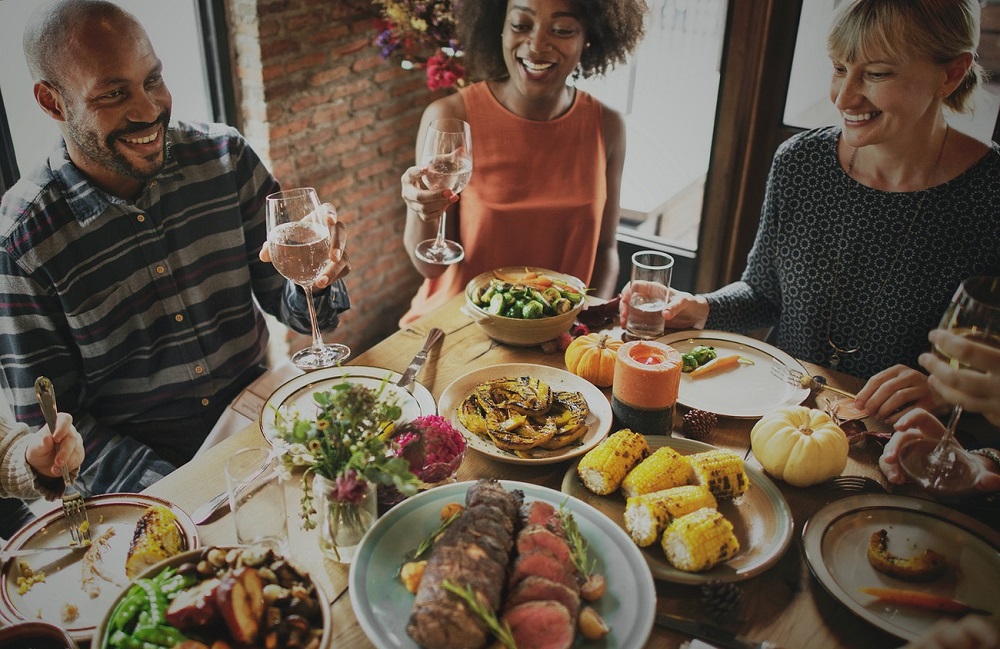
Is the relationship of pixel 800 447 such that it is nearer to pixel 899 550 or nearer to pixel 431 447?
pixel 899 550

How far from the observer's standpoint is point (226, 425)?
2012mm

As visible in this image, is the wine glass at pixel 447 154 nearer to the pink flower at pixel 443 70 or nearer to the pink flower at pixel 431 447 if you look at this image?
Result: the pink flower at pixel 431 447

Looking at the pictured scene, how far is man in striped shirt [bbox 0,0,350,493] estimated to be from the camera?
5.76ft

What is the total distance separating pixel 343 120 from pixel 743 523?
9.73 ft

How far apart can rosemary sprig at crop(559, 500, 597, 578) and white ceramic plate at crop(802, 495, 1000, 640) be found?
1.18 feet

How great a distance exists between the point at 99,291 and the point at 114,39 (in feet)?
1.98

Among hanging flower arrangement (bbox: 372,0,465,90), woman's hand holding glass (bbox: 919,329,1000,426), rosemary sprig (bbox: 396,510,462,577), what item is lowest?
rosemary sprig (bbox: 396,510,462,577)

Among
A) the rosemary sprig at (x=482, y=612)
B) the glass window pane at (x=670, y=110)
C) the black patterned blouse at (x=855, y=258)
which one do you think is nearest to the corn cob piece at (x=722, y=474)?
the rosemary sprig at (x=482, y=612)

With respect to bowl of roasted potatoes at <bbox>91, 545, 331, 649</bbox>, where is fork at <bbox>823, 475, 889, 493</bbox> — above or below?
below

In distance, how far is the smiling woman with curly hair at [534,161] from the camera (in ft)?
8.64

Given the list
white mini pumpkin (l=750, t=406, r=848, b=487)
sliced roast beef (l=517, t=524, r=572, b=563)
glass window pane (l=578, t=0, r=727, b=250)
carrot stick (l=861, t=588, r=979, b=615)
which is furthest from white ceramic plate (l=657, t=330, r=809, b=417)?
glass window pane (l=578, t=0, r=727, b=250)

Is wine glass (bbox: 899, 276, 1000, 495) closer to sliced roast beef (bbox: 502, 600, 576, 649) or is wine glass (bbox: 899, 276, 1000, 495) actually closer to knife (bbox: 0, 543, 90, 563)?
sliced roast beef (bbox: 502, 600, 576, 649)

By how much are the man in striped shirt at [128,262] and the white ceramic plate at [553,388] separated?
509 mm

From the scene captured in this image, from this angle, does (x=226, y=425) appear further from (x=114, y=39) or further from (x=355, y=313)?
(x=355, y=313)
